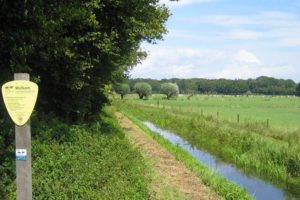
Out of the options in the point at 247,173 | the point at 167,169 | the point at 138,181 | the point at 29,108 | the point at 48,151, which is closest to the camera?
the point at 29,108

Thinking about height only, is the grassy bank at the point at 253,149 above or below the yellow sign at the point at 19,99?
below

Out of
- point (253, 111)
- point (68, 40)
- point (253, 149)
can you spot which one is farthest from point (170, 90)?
point (68, 40)

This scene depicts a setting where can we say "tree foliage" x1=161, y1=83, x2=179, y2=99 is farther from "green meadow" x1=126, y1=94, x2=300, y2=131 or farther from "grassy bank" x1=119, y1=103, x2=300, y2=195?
"grassy bank" x1=119, y1=103, x2=300, y2=195

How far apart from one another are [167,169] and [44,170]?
7.43m

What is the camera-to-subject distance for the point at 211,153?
1093 inches

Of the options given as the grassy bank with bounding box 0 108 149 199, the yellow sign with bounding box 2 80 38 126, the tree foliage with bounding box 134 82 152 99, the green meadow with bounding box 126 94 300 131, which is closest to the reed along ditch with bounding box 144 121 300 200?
the grassy bank with bounding box 0 108 149 199

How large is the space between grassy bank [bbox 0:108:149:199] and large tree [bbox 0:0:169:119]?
137 centimetres

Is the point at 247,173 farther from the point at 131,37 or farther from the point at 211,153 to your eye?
the point at 131,37

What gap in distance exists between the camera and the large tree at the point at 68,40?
10.8 metres

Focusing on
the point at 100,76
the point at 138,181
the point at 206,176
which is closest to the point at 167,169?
the point at 206,176


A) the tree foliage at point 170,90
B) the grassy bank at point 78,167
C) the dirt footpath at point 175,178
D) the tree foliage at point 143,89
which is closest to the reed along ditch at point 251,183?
the dirt footpath at point 175,178

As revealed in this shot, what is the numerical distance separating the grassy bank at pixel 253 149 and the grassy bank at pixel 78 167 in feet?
29.1

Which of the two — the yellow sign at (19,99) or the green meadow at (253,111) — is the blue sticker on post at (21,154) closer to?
the yellow sign at (19,99)

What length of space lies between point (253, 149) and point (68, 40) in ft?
50.6
